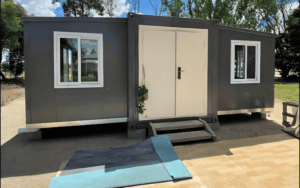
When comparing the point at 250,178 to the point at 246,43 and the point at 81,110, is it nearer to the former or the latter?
the point at 81,110

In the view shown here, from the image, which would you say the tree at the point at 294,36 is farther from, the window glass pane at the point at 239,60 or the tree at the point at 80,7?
the tree at the point at 80,7

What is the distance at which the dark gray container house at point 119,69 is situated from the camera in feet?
13.6

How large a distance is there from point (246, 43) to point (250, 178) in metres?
4.28

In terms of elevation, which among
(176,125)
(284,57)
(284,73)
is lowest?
(176,125)

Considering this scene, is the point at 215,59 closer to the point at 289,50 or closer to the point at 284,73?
the point at 284,73

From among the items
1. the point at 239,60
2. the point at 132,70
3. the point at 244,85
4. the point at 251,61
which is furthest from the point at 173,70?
the point at 251,61

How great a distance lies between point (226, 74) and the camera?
17.8 ft

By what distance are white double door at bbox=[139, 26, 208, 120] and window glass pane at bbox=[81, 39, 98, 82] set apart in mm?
1023

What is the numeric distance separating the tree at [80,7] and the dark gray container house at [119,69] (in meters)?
17.7

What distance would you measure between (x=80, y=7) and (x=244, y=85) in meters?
19.4

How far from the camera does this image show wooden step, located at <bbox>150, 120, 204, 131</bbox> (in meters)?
4.23

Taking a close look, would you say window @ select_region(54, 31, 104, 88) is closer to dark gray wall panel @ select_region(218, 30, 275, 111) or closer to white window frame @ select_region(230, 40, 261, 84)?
dark gray wall panel @ select_region(218, 30, 275, 111)

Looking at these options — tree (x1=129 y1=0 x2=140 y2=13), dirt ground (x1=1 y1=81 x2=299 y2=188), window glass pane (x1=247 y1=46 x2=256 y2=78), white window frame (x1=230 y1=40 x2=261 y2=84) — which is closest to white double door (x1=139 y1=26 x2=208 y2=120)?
dirt ground (x1=1 y1=81 x2=299 y2=188)

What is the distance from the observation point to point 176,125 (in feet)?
14.3
